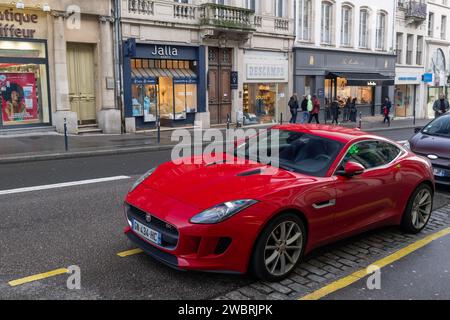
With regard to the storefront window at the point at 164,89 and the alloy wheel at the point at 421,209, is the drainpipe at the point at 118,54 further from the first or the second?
the alloy wheel at the point at 421,209

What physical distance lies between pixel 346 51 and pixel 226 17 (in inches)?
449

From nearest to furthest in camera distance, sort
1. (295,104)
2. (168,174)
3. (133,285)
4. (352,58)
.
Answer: (133,285)
(168,174)
(295,104)
(352,58)

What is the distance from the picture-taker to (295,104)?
25062mm

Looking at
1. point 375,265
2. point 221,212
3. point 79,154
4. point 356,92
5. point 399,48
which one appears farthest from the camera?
point 399,48

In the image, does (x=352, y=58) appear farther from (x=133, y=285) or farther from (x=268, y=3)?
(x=133, y=285)

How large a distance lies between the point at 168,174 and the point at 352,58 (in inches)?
1129

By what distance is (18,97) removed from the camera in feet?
56.3

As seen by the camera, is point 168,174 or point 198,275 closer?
point 198,275

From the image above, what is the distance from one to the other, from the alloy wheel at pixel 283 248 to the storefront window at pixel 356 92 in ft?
89.5

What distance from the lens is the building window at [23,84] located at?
16766 mm

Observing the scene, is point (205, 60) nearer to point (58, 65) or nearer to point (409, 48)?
point (58, 65)

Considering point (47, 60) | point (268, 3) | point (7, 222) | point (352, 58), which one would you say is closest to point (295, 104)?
point (268, 3)

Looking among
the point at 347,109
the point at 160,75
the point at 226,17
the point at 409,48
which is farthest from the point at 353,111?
the point at 160,75

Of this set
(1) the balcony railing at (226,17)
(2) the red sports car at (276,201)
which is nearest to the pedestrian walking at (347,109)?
(1) the balcony railing at (226,17)
